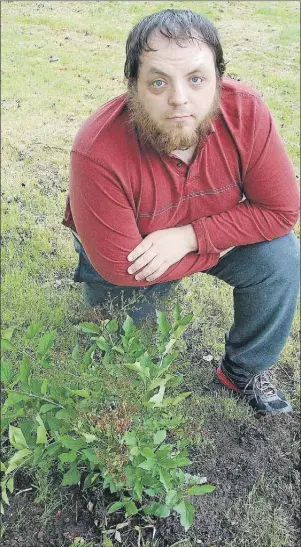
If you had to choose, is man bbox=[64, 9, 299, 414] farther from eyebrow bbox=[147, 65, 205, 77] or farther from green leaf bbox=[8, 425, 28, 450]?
green leaf bbox=[8, 425, 28, 450]

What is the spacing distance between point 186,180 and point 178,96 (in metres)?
0.38

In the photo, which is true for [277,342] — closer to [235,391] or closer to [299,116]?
[235,391]

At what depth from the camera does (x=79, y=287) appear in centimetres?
383

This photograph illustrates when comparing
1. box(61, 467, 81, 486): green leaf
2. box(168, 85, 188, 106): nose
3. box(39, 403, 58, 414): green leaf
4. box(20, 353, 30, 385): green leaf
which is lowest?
box(61, 467, 81, 486): green leaf

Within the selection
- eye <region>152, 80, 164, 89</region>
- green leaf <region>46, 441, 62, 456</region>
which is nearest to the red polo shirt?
eye <region>152, 80, 164, 89</region>

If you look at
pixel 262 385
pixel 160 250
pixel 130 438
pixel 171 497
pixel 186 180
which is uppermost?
pixel 186 180

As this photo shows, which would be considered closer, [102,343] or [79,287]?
[102,343]

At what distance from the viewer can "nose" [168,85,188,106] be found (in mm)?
2258

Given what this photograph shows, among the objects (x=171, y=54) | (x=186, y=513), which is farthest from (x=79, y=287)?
(x=186, y=513)

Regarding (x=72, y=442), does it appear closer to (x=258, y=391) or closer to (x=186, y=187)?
(x=186, y=187)

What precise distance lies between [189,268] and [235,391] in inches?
32.0

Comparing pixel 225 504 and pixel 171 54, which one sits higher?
pixel 171 54

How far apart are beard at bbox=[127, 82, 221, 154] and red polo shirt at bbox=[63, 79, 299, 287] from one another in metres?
0.04

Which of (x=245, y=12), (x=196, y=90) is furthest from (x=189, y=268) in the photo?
(x=245, y=12)
